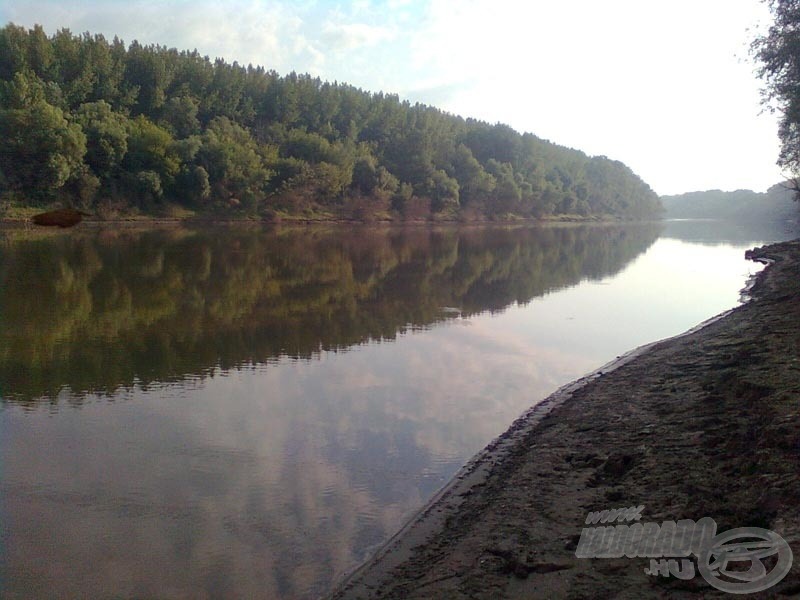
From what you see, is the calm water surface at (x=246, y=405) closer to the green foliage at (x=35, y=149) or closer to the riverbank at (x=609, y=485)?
the riverbank at (x=609, y=485)

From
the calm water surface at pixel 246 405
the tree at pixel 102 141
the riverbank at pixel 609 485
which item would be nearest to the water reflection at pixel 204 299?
the calm water surface at pixel 246 405

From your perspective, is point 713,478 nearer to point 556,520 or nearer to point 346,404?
point 556,520

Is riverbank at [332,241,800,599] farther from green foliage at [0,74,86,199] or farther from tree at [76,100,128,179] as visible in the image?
tree at [76,100,128,179]

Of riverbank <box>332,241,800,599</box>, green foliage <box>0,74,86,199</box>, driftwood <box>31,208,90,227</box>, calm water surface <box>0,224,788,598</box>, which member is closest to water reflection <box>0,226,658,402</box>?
calm water surface <box>0,224,788,598</box>

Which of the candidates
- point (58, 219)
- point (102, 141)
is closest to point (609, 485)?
point (58, 219)

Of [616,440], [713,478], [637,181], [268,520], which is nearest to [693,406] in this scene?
[616,440]

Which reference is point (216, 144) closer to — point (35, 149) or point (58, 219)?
point (35, 149)

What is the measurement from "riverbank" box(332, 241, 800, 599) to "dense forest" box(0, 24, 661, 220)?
48268 millimetres

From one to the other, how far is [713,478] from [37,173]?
52057mm

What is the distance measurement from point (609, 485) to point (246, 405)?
222 inches

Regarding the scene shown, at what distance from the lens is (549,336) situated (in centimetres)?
1684

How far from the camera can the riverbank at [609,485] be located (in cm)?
477

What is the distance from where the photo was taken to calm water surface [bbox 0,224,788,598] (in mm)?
5977

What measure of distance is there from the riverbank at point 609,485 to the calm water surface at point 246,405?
623mm
